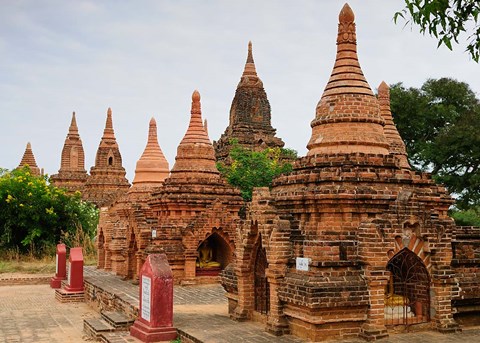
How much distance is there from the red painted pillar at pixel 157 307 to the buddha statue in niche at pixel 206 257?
7.56 meters

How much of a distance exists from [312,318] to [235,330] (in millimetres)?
1822

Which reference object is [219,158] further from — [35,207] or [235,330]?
[235,330]

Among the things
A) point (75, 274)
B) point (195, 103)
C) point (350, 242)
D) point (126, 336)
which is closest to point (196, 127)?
point (195, 103)

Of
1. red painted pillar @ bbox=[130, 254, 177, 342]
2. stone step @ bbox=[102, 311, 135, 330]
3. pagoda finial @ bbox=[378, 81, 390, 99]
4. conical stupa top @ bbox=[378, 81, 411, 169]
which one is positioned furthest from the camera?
pagoda finial @ bbox=[378, 81, 390, 99]

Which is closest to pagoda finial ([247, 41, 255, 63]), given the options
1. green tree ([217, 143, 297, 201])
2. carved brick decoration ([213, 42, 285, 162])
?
carved brick decoration ([213, 42, 285, 162])

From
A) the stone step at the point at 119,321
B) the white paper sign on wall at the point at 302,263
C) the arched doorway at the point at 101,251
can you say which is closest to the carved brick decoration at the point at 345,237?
the white paper sign on wall at the point at 302,263

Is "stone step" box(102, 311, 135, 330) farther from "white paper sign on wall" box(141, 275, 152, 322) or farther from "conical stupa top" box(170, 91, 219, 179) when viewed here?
"conical stupa top" box(170, 91, 219, 179)

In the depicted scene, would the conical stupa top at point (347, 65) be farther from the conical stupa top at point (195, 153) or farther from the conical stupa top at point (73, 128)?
the conical stupa top at point (73, 128)

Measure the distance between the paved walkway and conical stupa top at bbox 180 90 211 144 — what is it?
17.7 feet

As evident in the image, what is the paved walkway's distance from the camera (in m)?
10.1

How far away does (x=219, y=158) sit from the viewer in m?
33.5

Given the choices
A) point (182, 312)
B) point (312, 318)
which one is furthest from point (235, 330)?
point (182, 312)

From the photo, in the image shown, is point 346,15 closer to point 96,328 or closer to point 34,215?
point 96,328

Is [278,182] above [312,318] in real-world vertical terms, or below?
above
